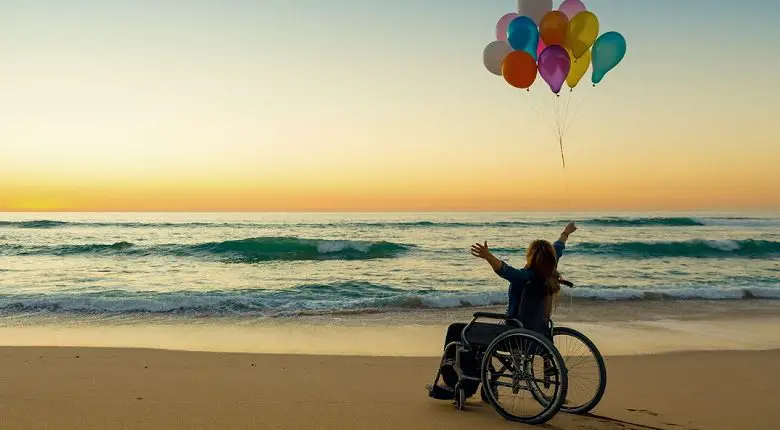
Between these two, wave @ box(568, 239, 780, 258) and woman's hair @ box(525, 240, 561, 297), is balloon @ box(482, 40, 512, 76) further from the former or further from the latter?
wave @ box(568, 239, 780, 258)

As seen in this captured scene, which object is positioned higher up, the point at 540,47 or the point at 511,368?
the point at 540,47

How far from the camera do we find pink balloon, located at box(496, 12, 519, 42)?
7625 millimetres

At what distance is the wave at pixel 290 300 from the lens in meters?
10.6

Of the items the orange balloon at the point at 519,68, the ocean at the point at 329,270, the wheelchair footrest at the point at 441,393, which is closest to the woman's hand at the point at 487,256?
the wheelchair footrest at the point at 441,393

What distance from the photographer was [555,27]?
689cm

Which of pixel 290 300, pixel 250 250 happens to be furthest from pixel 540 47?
pixel 250 250

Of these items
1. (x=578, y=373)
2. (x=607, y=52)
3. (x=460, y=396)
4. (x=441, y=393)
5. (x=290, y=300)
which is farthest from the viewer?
(x=290, y=300)

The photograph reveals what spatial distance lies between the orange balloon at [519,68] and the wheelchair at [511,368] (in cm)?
340

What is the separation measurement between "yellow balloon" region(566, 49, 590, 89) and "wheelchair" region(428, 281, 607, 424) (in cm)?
414

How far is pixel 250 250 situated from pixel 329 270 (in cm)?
885

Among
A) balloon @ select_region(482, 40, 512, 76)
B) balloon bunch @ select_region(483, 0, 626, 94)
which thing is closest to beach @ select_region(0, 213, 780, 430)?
balloon bunch @ select_region(483, 0, 626, 94)

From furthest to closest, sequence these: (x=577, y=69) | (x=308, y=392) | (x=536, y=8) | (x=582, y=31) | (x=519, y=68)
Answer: (x=577, y=69), (x=536, y=8), (x=582, y=31), (x=519, y=68), (x=308, y=392)

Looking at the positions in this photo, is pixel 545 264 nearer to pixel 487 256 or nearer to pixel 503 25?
pixel 487 256

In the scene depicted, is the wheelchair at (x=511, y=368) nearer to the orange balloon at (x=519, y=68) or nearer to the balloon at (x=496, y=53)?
the orange balloon at (x=519, y=68)
